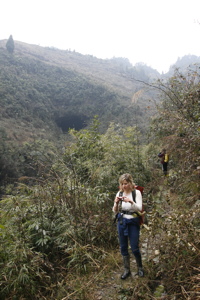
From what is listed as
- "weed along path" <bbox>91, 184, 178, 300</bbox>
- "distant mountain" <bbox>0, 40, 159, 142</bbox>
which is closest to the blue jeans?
"weed along path" <bbox>91, 184, 178, 300</bbox>

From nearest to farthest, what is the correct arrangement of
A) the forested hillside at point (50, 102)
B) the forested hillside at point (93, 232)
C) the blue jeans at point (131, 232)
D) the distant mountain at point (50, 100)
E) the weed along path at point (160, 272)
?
the weed along path at point (160, 272), the forested hillside at point (93, 232), the blue jeans at point (131, 232), the forested hillside at point (50, 102), the distant mountain at point (50, 100)

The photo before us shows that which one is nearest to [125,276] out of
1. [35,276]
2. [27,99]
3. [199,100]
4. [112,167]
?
[35,276]

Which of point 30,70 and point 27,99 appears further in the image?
point 30,70

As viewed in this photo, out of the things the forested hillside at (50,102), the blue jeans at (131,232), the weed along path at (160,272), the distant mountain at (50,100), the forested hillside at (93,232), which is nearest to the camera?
the weed along path at (160,272)

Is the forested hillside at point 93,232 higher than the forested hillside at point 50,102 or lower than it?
lower

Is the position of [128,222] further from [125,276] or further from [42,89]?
[42,89]

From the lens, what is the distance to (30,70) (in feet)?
204

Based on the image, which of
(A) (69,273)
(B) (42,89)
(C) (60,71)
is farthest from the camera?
(C) (60,71)

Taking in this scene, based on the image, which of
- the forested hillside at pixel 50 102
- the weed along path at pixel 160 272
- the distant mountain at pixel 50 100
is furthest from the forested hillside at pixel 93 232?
the distant mountain at pixel 50 100

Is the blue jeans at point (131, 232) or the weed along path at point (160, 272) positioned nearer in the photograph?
the weed along path at point (160, 272)

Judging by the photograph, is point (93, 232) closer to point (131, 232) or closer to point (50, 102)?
point (131, 232)

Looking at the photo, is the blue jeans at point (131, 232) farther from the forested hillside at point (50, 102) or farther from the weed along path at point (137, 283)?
the forested hillside at point (50, 102)

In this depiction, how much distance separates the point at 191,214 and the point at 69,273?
189cm

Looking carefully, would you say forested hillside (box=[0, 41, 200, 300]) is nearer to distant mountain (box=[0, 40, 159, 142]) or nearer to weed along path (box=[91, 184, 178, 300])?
weed along path (box=[91, 184, 178, 300])
